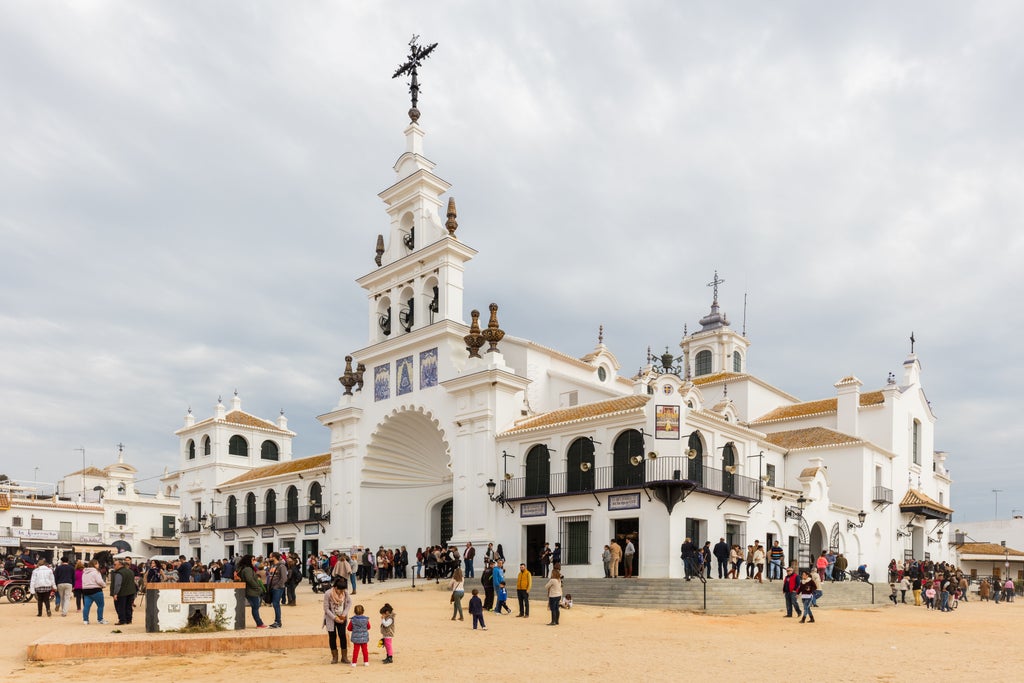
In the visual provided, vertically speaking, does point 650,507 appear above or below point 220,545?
above

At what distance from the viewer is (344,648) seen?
13.6 metres

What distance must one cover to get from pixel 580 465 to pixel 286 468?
20428 millimetres

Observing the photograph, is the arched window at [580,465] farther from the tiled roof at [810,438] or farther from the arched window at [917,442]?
the arched window at [917,442]

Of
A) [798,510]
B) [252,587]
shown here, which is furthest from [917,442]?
[252,587]

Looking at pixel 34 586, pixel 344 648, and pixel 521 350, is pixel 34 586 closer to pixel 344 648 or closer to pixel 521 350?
pixel 344 648

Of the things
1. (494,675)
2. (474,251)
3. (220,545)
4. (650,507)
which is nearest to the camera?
(494,675)

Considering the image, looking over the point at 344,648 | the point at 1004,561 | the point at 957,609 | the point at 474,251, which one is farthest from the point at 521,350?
the point at 1004,561

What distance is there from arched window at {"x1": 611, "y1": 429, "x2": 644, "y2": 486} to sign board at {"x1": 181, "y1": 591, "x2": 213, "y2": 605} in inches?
574

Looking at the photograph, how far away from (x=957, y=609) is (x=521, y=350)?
18185 millimetres

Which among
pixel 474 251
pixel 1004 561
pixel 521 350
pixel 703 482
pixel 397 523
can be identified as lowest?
pixel 1004 561

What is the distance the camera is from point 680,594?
23.6 m

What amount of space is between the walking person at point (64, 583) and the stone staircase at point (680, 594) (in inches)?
491

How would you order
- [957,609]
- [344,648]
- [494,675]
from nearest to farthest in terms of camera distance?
Answer: [494,675], [344,648], [957,609]

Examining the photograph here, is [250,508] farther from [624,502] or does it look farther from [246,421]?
[624,502]
